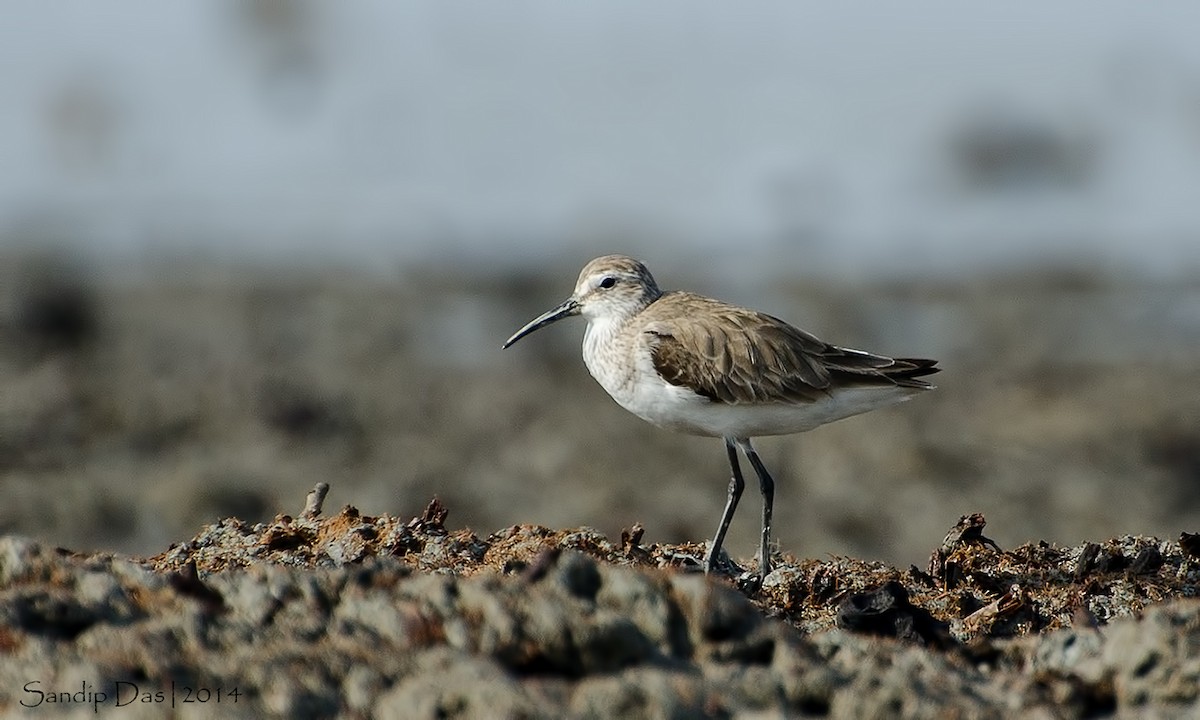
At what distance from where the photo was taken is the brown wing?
7.83 meters

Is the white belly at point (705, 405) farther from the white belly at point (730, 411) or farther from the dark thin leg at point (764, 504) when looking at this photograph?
the dark thin leg at point (764, 504)

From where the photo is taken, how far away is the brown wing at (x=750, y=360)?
783 centimetres

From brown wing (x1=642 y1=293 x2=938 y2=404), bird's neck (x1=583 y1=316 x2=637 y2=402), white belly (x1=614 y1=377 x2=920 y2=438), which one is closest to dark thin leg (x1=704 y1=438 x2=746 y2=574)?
white belly (x1=614 y1=377 x2=920 y2=438)

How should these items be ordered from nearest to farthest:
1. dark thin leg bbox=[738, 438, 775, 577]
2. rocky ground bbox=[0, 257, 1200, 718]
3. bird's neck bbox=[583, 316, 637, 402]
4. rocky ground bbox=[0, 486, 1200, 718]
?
1. rocky ground bbox=[0, 486, 1200, 718]
2. rocky ground bbox=[0, 257, 1200, 718]
3. dark thin leg bbox=[738, 438, 775, 577]
4. bird's neck bbox=[583, 316, 637, 402]

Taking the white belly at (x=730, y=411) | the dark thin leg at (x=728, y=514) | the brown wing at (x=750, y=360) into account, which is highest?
the brown wing at (x=750, y=360)

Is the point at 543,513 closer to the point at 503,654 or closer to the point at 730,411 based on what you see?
the point at 730,411

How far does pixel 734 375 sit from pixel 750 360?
0.45 ft

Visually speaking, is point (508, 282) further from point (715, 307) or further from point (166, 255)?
point (715, 307)

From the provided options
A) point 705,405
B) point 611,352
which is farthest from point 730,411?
point 611,352

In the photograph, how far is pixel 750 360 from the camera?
311 inches

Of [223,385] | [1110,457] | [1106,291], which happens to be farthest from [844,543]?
[1106,291]

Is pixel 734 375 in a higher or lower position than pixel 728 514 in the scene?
A: higher

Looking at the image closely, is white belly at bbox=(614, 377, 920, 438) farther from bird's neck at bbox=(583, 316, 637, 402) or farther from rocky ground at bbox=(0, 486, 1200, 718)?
rocky ground at bbox=(0, 486, 1200, 718)

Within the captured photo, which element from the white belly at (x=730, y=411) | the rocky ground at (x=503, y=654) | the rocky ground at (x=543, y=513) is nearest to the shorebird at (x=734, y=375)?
the white belly at (x=730, y=411)
